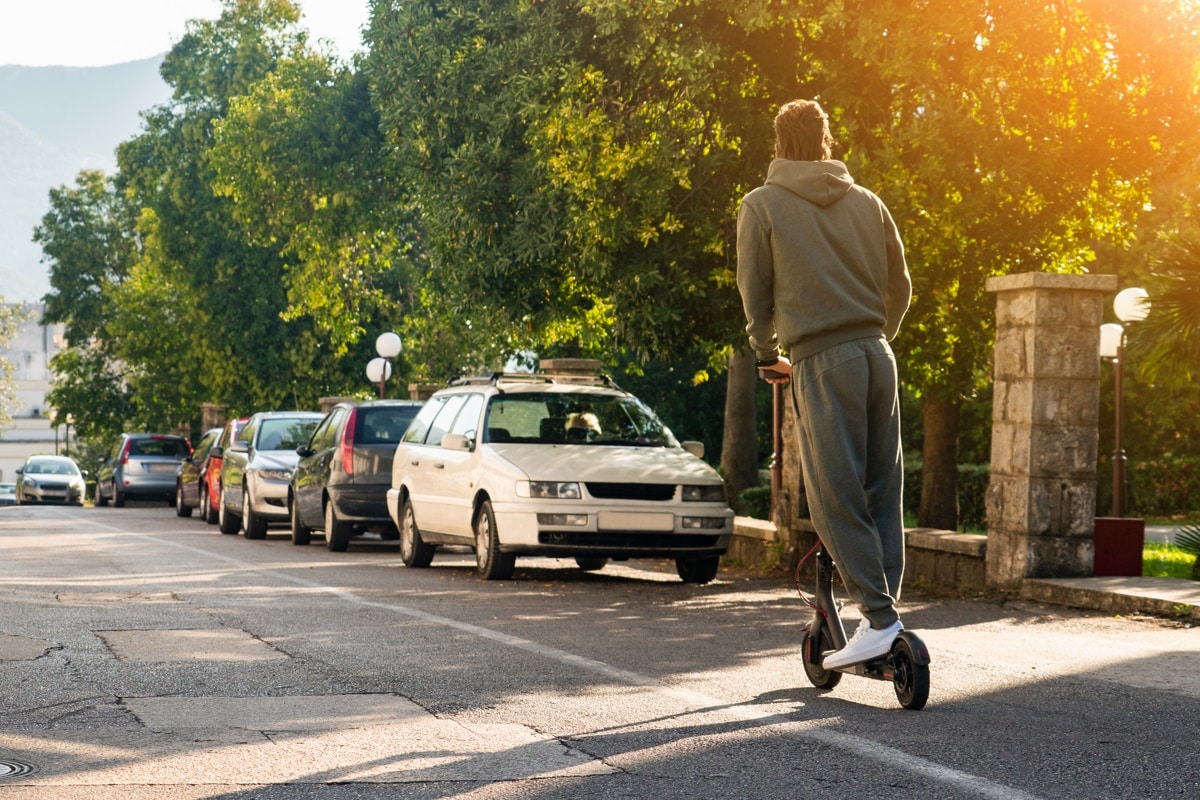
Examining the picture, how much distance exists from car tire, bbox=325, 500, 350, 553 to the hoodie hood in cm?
1251

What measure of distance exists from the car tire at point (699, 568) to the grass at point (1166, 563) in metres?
3.95

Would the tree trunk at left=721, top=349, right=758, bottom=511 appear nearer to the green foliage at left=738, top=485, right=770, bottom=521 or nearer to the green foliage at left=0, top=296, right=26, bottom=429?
the green foliage at left=738, top=485, right=770, bottom=521

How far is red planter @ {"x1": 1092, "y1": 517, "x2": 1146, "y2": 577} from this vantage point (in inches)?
482

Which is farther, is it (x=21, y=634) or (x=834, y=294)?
(x=21, y=634)

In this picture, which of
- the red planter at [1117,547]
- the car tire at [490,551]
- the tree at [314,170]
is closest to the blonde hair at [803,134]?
the red planter at [1117,547]

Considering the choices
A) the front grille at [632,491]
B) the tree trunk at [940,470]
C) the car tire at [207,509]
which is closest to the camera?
the front grille at [632,491]

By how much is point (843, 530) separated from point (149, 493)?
33.4 meters

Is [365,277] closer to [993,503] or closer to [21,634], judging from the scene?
[993,503]

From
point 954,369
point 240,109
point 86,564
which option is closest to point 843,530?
point 86,564

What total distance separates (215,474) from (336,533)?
843cm

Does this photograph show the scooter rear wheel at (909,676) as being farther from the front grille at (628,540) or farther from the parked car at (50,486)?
the parked car at (50,486)

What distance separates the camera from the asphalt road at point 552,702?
502 cm

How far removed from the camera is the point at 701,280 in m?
15.9

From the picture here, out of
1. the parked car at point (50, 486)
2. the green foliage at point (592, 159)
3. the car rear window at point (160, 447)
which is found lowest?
the parked car at point (50, 486)
